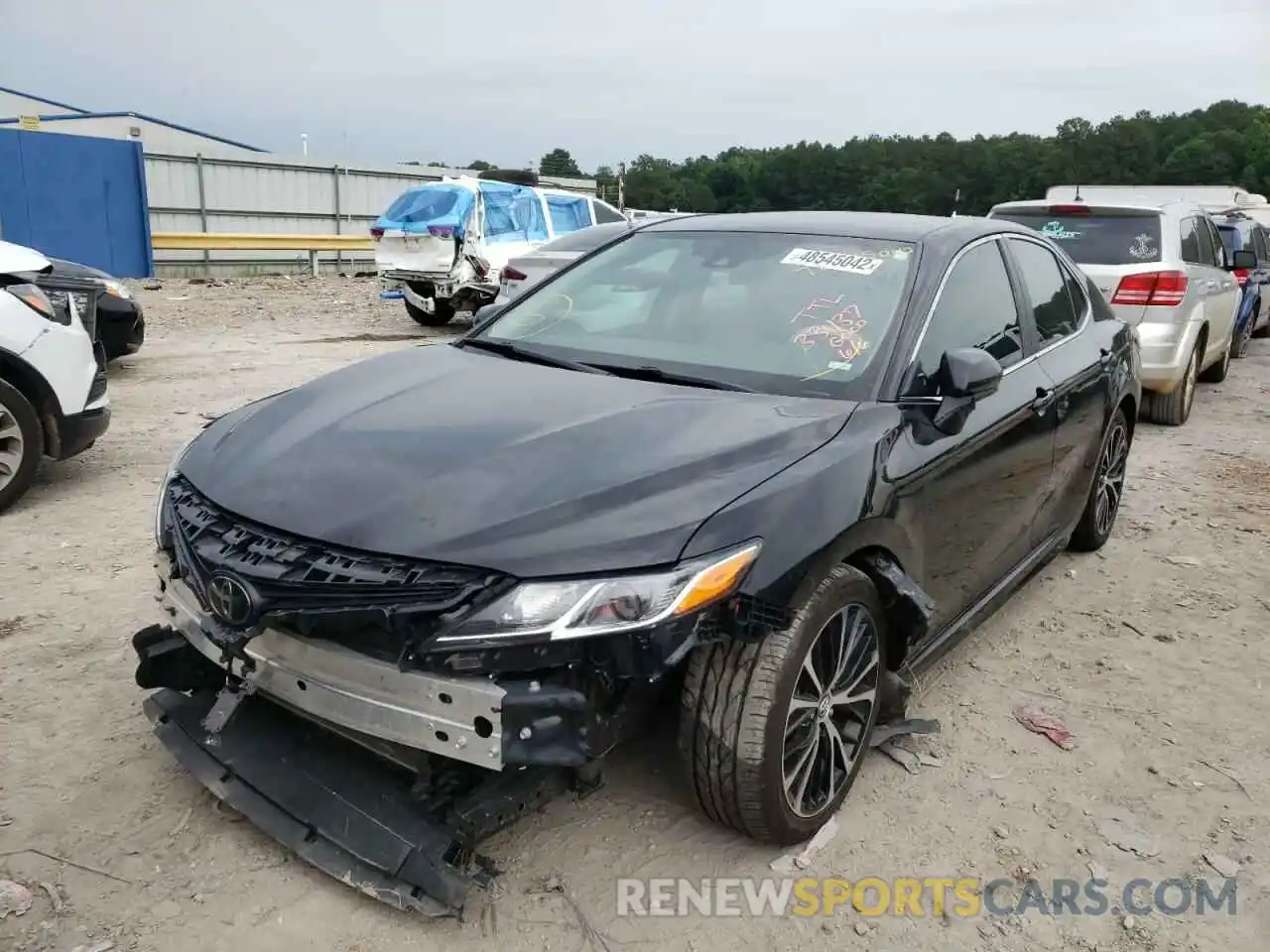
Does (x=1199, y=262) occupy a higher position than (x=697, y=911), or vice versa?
(x=1199, y=262)

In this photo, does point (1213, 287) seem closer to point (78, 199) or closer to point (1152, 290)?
point (1152, 290)

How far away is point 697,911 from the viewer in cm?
247

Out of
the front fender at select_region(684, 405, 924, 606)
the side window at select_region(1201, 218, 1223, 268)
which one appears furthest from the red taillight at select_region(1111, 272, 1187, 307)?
the front fender at select_region(684, 405, 924, 606)

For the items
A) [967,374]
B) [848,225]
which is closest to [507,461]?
[967,374]

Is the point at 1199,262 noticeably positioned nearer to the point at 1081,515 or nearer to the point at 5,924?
the point at 1081,515

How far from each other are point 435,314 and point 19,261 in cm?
831

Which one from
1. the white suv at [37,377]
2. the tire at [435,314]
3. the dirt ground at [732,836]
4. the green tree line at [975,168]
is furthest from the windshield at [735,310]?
the green tree line at [975,168]

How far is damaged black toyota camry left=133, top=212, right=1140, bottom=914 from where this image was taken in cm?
215

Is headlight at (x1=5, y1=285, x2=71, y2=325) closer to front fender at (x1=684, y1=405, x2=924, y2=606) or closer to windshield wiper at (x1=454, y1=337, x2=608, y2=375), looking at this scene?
windshield wiper at (x1=454, y1=337, x2=608, y2=375)

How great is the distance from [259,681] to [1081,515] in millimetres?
3810

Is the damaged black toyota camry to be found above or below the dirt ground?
above

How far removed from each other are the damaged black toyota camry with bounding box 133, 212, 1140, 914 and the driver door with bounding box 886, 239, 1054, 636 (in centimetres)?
2

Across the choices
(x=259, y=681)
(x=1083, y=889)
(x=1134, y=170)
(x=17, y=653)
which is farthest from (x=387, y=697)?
(x=1134, y=170)

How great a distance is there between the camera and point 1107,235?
7633mm
